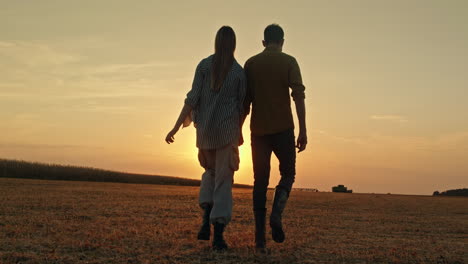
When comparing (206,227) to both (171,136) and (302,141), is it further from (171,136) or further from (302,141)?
(302,141)

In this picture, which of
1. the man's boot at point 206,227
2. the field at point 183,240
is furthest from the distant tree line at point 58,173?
the man's boot at point 206,227

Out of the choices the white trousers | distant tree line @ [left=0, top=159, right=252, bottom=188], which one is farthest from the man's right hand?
distant tree line @ [left=0, top=159, right=252, bottom=188]

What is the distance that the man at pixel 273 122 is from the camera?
5.42m

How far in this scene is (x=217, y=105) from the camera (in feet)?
17.8

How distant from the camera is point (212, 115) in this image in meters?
5.43

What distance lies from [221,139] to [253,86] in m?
0.65

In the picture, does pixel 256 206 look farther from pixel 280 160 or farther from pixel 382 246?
pixel 382 246

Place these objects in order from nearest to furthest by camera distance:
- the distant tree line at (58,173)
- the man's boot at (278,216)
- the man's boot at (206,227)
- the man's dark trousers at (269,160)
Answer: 1. the man's boot at (278,216)
2. the man's dark trousers at (269,160)
3. the man's boot at (206,227)
4. the distant tree line at (58,173)

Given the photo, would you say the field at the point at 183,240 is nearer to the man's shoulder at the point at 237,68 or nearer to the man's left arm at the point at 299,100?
the man's left arm at the point at 299,100

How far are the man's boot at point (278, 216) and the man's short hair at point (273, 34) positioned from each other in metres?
1.53

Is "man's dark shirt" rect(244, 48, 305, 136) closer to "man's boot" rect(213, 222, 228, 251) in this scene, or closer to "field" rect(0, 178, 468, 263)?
"man's boot" rect(213, 222, 228, 251)

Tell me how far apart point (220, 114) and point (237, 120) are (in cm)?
19

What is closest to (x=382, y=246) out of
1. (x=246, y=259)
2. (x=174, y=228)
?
(x=246, y=259)

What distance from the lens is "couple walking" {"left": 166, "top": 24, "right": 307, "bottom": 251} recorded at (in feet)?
17.7
